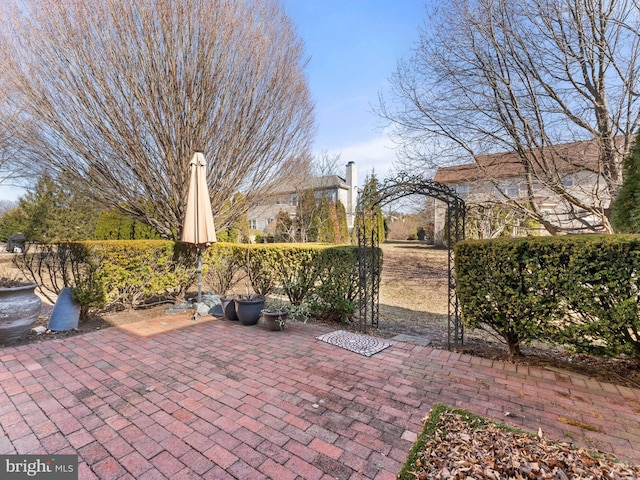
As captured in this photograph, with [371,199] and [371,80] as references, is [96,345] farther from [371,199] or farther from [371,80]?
[371,80]

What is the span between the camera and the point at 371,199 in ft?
17.6

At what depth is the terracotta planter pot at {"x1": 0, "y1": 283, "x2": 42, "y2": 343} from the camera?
4.16 meters

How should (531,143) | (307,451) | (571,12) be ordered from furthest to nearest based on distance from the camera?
(531,143), (571,12), (307,451)

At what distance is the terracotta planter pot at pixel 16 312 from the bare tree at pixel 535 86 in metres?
7.85

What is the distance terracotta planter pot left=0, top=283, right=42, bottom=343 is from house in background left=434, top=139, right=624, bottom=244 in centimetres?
723

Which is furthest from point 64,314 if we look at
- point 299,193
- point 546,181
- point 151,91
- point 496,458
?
point 299,193

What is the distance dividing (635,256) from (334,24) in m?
7.34

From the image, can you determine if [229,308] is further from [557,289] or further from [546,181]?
[546,181]

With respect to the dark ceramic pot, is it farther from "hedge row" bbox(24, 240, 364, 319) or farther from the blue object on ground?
the blue object on ground

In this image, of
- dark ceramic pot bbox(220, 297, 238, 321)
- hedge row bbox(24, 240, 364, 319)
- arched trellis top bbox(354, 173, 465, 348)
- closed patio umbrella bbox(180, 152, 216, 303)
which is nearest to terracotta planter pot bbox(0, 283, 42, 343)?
hedge row bbox(24, 240, 364, 319)

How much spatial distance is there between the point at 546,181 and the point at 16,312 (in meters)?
9.03

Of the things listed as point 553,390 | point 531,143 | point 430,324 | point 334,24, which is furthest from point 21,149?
point 531,143

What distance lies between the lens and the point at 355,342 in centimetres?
447

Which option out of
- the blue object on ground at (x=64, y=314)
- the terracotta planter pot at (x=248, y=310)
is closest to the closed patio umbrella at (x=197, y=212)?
the terracotta planter pot at (x=248, y=310)
